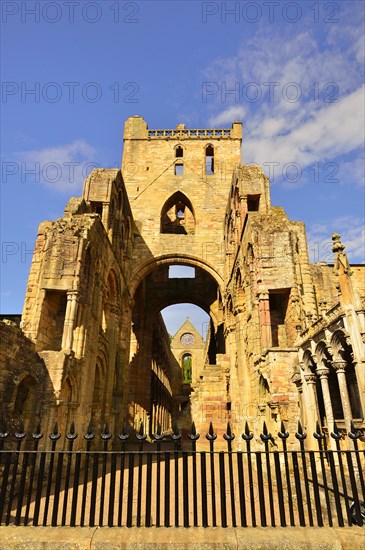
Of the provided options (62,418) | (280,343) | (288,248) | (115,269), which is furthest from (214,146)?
(62,418)

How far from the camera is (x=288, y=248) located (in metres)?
12.7

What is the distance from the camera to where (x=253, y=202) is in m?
18.0

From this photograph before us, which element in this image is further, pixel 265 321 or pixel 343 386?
pixel 265 321

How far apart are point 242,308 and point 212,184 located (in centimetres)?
1007

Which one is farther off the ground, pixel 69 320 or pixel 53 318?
pixel 53 318

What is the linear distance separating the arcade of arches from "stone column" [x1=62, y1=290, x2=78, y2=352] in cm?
4

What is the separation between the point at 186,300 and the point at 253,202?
10274 millimetres

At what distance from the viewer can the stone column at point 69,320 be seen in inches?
419

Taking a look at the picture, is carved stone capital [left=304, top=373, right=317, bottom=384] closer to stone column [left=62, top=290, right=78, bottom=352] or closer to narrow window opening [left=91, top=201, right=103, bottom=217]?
stone column [left=62, top=290, right=78, bottom=352]

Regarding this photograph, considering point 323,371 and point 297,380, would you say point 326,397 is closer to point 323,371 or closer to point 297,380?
point 323,371

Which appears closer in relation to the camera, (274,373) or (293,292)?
(274,373)

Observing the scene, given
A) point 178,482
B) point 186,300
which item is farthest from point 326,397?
point 186,300

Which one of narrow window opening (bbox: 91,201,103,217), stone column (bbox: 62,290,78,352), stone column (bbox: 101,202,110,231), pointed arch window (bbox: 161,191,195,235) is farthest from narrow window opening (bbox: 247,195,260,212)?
stone column (bbox: 62,290,78,352)

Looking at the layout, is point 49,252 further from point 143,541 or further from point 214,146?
point 214,146
